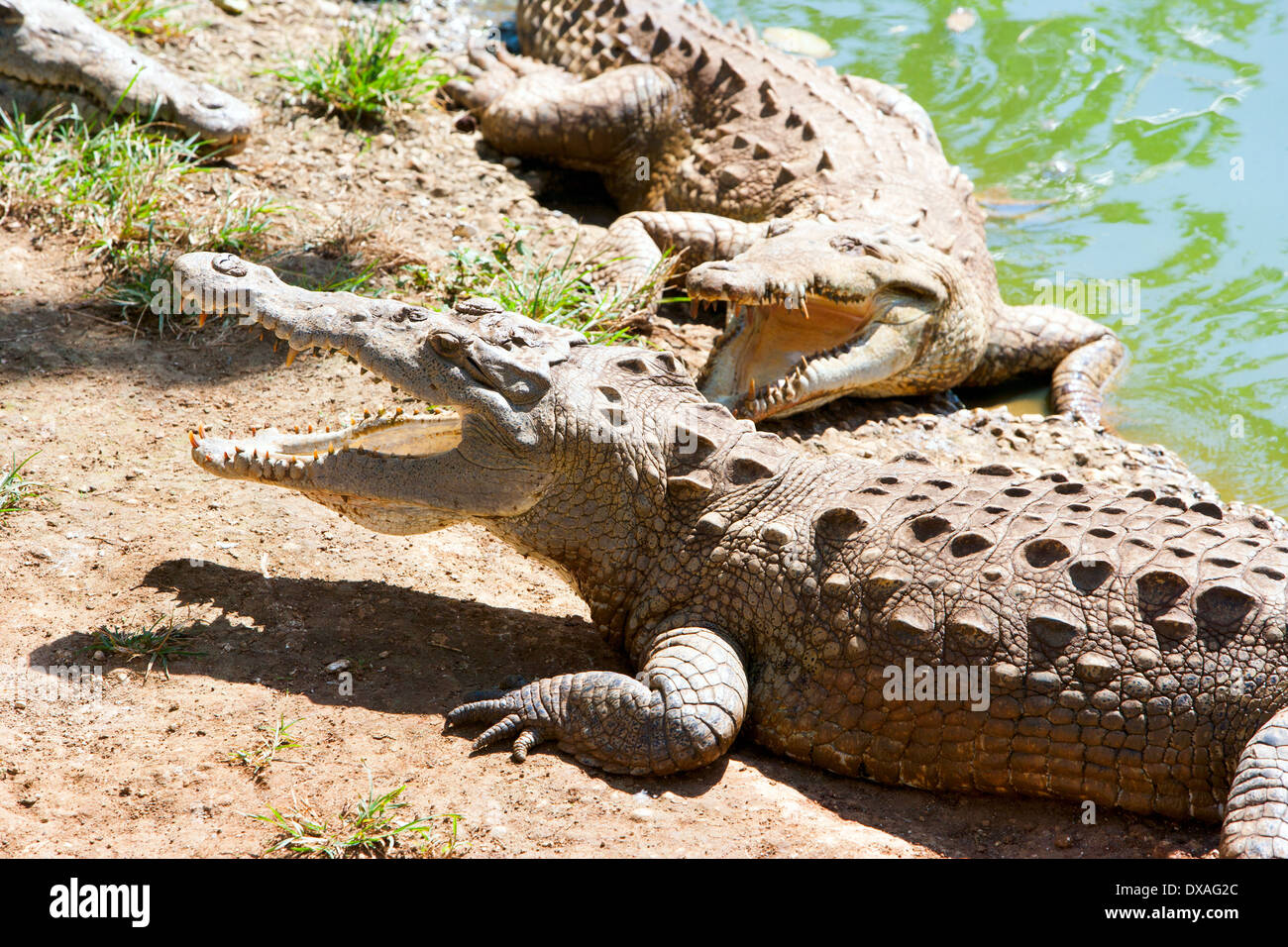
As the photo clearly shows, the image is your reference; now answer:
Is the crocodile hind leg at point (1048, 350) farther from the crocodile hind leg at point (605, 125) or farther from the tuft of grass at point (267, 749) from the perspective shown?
the tuft of grass at point (267, 749)

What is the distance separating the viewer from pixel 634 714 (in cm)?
407

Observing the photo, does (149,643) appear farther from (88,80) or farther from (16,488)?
(88,80)

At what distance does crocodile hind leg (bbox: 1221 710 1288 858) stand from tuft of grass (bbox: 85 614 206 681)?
348 cm

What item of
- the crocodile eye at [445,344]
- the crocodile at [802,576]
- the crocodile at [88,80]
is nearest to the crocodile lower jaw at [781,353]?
the crocodile at [802,576]

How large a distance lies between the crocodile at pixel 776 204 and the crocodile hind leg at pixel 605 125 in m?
0.01

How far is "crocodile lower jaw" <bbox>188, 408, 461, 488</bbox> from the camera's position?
451 cm

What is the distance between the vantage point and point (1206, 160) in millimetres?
10281

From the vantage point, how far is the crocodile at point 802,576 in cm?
389

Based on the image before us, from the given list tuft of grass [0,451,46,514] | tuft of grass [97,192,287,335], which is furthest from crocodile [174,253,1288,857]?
tuft of grass [97,192,287,335]

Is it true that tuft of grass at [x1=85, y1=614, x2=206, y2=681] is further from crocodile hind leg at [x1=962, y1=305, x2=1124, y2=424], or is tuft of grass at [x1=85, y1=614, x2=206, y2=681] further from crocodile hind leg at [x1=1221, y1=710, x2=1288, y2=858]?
crocodile hind leg at [x1=962, y1=305, x2=1124, y2=424]

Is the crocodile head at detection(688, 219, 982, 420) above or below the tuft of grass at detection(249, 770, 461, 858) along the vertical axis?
above
